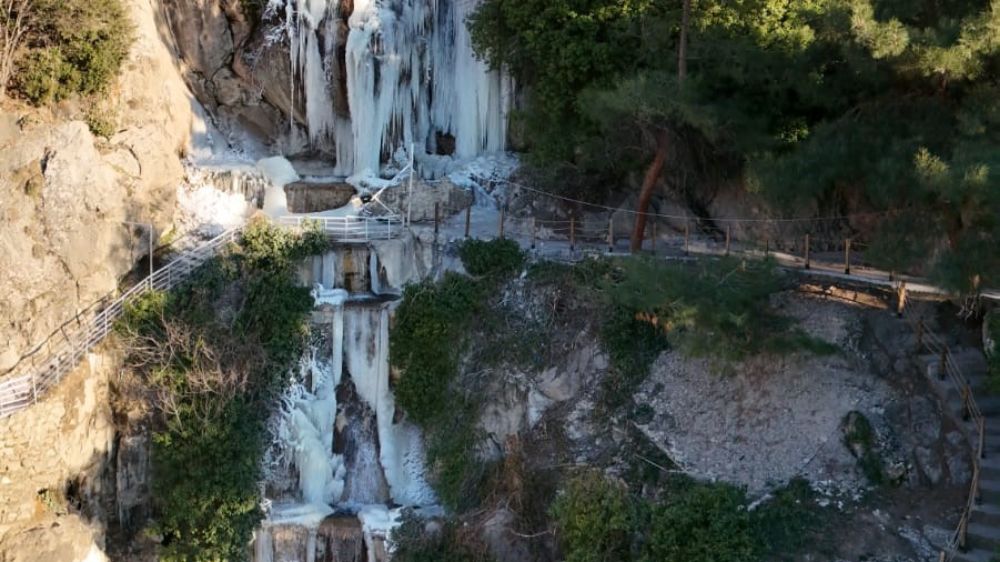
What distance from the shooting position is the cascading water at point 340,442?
1983cm

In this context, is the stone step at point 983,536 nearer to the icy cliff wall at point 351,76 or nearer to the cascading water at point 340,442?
the cascading water at point 340,442

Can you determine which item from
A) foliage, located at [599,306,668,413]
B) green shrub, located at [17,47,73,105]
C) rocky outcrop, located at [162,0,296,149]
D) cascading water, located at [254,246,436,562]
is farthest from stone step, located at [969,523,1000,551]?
green shrub, located at [17,47,73,105]

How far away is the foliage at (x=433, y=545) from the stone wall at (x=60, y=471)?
5.55 metres

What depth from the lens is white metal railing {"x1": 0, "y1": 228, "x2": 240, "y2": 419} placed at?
19.4m

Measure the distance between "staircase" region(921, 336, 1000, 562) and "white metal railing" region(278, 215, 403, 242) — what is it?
1101 centimetres

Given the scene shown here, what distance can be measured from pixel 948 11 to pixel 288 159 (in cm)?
1619

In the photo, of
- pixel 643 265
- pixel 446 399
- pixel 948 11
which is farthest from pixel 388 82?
pixel 948 11

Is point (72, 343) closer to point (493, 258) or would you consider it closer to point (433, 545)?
point (433, 545)

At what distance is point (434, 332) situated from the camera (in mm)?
20812

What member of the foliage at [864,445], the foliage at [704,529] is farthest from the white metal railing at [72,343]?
the foliage at [864,445]

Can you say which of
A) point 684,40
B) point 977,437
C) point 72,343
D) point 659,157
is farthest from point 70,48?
point 977,437

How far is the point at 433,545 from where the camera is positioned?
735 inches

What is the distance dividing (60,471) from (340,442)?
198 inches

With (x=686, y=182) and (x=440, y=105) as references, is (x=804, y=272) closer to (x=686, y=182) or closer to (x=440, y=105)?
(x=686, y=182)
